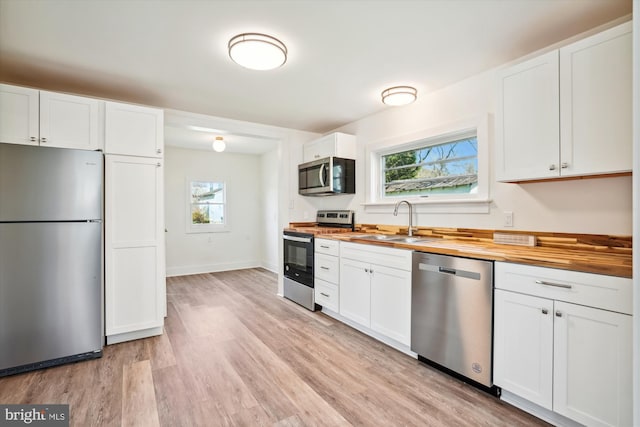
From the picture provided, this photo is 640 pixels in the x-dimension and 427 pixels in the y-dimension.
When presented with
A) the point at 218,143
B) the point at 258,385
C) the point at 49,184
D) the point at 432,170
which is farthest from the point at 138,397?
the point at 218,143

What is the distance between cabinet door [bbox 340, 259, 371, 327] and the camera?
2.88 metres

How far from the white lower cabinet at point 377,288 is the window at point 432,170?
0.95 m

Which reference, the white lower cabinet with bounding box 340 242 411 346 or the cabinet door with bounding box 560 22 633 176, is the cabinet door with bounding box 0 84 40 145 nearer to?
the white lower cabinet with bounding box 340 242 411 346

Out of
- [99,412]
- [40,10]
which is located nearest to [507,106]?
[40,10]

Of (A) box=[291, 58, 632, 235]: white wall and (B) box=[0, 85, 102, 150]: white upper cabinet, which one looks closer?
(A) box=[291, 58, 632, 235]: white wall

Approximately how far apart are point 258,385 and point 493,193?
2.35 metres

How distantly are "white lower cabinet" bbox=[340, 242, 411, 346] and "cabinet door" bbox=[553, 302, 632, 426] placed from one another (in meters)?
1.01

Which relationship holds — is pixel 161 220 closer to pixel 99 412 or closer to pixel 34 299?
pixel 34 299

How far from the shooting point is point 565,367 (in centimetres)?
159

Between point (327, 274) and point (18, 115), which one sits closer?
point (18, 115)

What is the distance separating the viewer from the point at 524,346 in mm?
1749

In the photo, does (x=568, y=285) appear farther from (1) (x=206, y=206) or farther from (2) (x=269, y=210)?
(1) (x=206, y=206)

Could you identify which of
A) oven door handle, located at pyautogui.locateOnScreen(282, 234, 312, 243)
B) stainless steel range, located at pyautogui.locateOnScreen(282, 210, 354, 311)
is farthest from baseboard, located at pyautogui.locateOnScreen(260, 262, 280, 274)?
oven door handle, located at pyautogui.locateOnScreen(282, 234, 312, 243)

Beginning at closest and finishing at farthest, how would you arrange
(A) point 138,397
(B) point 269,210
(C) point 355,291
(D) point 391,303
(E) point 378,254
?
(A) point 138,397 → (D) point 391,303 → (E) point 378,254 → (C) point 355,291 → (B) point 269,210
